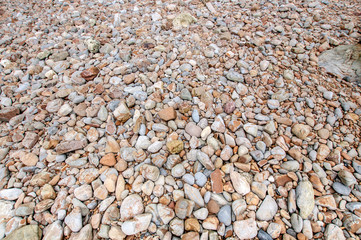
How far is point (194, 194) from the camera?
68.8 inches

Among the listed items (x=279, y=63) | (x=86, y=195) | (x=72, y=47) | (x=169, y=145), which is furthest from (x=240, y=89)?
(x=72, y=47)

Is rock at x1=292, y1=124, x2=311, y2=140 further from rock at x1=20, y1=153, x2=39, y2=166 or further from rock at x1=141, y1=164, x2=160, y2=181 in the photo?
rock at x1=20, y1=153, x2=39, y2=166

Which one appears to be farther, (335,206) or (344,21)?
(344,21)

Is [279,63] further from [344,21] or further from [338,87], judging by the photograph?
[344,21]

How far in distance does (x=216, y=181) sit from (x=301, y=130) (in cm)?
101

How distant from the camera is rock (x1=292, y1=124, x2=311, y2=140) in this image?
6.72 feet

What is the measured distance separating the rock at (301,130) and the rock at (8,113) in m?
3.02

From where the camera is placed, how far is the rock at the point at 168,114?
2176 millimetres

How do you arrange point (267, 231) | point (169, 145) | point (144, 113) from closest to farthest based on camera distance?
point (267, 231), point (169, 145), point (144, 113)

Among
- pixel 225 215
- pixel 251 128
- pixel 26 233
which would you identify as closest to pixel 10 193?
pixel 26 233

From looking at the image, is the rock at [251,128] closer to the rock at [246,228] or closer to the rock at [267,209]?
the rock at [267,209]

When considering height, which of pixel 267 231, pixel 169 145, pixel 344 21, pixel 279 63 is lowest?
pixel 267 231

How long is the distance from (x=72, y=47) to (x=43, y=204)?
92.1 inches

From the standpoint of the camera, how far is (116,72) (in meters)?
2.63
